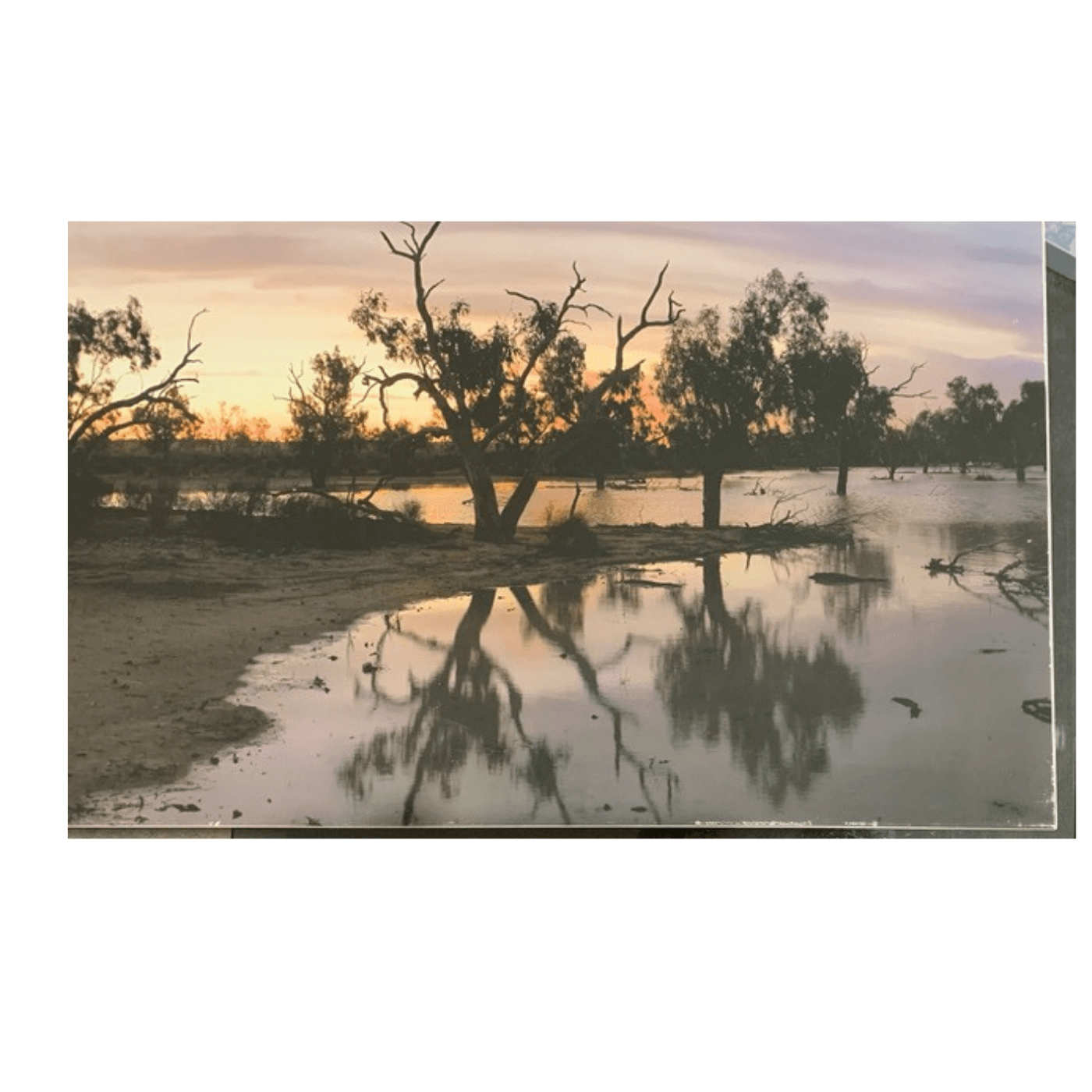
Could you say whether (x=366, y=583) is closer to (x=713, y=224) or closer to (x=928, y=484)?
(x=713, y=224)

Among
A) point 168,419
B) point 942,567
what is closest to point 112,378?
point 168,419

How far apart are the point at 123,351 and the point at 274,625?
1.10 m

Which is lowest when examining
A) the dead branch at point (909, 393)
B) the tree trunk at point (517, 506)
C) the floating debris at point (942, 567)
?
the floating debris at point (942, 567)

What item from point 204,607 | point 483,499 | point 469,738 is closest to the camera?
point 469,738

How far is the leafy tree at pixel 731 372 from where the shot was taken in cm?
459

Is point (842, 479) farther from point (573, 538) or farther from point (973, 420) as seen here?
point (573, 538)

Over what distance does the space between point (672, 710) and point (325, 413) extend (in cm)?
160

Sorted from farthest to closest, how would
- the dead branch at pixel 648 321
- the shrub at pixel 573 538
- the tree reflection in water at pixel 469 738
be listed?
the shrub at pixel 573 538, the dead branch at pixel 648 321, the tree reflection in water at pixel 469 738

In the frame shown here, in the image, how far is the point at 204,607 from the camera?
461 centimetres

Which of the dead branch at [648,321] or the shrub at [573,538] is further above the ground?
the dead branch at [648,321]

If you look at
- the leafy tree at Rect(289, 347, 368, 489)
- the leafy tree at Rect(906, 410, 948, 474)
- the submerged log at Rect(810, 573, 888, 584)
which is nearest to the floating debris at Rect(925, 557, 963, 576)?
the submerged log at Rect(810, 573, 888, 584)

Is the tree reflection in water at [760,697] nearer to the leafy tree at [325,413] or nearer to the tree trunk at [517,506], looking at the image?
the tree trunk at [517,506]

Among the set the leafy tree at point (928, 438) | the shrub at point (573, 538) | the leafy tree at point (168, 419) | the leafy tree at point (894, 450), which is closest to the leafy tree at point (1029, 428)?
the leafy tree at point (928, 438)

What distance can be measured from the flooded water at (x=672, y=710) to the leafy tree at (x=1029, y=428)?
0.31 feet
